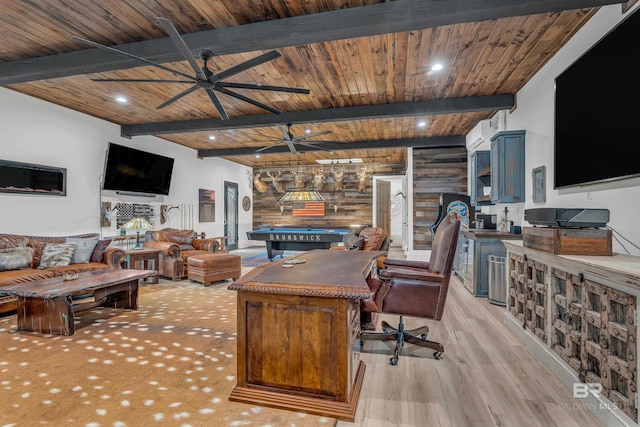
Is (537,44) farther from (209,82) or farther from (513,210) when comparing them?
(209,82)

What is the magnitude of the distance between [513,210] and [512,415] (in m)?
3.48

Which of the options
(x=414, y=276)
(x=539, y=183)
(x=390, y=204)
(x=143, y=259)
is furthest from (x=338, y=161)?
(x=414, y=276)

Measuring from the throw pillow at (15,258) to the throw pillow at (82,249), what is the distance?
19.0 inches

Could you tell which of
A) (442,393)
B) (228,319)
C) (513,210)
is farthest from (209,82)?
(513,210)

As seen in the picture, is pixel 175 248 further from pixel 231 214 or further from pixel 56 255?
pixel 231 214

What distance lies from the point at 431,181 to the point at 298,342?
6.28 m

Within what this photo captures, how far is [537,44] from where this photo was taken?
3.17 m

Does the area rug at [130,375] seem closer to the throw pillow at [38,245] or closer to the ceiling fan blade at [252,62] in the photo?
the throw pillow at [38,245]

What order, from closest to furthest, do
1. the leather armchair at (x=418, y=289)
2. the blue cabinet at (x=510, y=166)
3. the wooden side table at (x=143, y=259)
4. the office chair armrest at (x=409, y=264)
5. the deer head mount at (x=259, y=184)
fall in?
1. the leather armchair at (x=418, y=289)
2. the office chair armrest at (x=409, y=264)
3. the blue cabinet at (x=510, y=166)
4. the wooden side table at (x=143, y=259)
5. the deer head mount at (x=259, y=184)

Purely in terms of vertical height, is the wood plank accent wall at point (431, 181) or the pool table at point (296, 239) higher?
the wood plank accent wall at point (431, 181)

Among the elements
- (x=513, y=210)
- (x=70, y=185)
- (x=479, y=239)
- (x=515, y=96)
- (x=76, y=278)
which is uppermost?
(x=515, y=96)

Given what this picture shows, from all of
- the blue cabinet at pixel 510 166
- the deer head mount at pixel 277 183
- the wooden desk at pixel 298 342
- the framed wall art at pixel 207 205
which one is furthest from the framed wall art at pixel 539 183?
the deer head mount at pixel 277 183

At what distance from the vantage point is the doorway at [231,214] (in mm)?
9828

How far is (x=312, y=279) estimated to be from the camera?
1.93 meters
